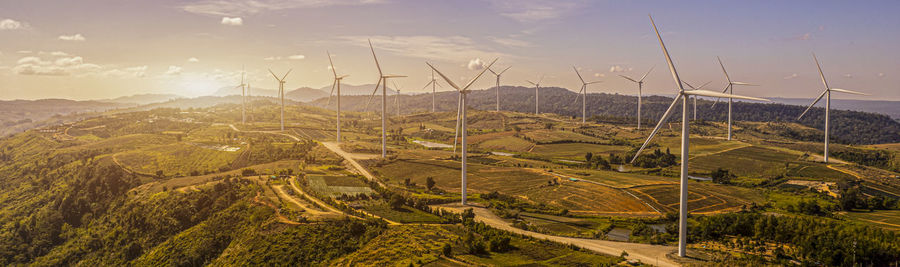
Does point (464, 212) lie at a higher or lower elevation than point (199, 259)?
higher

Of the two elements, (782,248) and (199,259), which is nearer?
(782,248)

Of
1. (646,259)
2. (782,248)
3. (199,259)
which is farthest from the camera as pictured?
(199,259)

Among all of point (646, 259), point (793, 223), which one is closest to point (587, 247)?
point (646, 259)

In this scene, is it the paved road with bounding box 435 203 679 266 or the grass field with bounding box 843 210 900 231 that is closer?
the paved road with bounding box 435 203 679 266

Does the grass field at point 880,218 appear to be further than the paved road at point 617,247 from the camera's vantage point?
Yes

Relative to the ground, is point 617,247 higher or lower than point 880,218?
lower

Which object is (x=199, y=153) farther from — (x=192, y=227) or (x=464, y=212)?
(x=464, y=212)

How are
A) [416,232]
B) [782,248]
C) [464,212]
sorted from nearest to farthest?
1. [782,248]
2. [416,232]
3. [464,212]

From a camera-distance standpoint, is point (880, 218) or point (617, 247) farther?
point (880, 218)
